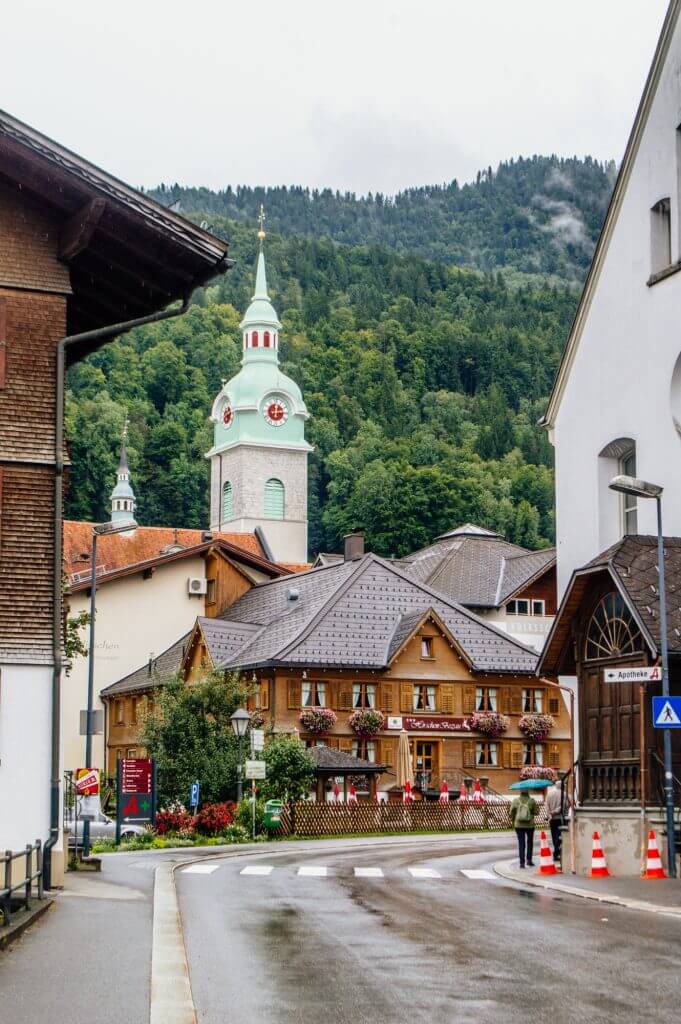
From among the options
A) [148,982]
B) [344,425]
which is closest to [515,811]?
[148,982]

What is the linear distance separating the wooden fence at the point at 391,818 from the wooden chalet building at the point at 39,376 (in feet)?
75.1

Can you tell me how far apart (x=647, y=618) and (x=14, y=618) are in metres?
10.1

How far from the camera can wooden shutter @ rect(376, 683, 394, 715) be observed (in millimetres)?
57000

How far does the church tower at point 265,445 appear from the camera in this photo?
134375 millimetres

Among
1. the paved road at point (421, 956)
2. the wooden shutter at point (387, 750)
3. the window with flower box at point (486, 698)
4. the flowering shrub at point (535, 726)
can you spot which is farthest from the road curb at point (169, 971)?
the flowering shrub at point (535, 726)

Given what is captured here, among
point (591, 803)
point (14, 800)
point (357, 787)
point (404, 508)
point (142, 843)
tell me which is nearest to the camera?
point (14, 800)

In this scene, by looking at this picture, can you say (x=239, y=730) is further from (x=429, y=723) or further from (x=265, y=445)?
(x=265, y=445)

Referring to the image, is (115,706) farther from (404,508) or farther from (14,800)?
(404,508)

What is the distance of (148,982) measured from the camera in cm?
1229

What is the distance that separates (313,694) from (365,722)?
201 centimetres

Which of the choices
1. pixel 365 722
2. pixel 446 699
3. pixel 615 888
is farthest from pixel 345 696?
pixel 615 888

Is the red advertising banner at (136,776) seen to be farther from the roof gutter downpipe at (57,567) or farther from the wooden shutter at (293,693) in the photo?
the roof gutter downpipe at (57,567)

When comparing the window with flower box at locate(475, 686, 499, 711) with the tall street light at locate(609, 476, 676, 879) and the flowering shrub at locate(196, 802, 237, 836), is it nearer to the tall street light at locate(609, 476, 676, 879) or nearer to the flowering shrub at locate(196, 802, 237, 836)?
the flowering shrub at locate(196, 802, 237, 836)

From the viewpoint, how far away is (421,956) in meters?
13.6
